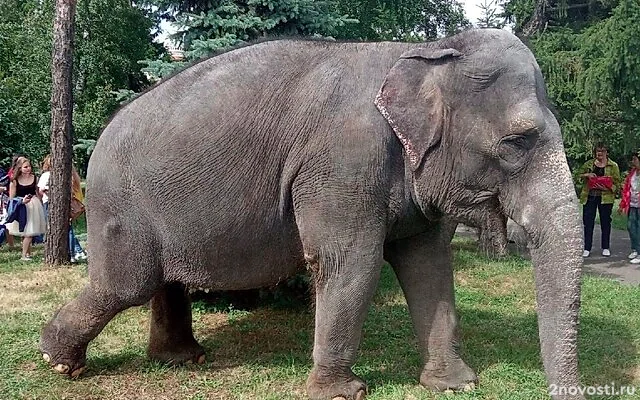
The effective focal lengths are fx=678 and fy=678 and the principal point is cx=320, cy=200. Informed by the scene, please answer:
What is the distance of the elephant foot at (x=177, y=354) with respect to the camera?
191 inches

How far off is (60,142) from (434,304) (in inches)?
250

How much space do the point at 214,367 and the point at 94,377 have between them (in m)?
0.82

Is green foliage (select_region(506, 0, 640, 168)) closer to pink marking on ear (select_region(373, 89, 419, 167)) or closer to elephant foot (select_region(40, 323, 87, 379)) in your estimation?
pink marking on ear (select_region(373, 89, 419, 167))

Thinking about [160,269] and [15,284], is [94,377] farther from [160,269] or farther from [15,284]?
[15,284]

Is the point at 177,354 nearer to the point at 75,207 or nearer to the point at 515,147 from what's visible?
the point at 515,147

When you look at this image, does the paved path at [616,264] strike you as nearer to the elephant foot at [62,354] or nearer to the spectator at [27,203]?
the elephant foot at [62,354]

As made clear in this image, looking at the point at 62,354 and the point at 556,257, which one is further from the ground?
the point at 556,257

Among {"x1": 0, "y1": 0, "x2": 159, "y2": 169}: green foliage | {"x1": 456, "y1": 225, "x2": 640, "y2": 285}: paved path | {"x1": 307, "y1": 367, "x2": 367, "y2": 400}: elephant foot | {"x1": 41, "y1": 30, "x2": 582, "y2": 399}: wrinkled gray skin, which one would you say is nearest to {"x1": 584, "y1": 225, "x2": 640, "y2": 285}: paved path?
{"x1": 456, "y1": 225, "x2": 640, "y2": 285}: paved path

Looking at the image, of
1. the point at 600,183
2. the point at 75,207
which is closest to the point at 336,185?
the point at 75,207

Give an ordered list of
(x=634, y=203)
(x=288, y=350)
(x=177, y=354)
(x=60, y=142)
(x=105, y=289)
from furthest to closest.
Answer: (x=634, y=203), (x=60, y=142), (x=288, y=350), (x=177, y=354), (x=105, y=289)

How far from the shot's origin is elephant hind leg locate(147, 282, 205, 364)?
4.85 metres

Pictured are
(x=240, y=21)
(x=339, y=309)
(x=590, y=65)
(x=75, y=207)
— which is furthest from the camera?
(x=75, y=207)

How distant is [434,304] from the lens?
4430 millimetres

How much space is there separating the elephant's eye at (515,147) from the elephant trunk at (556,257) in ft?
0.30
